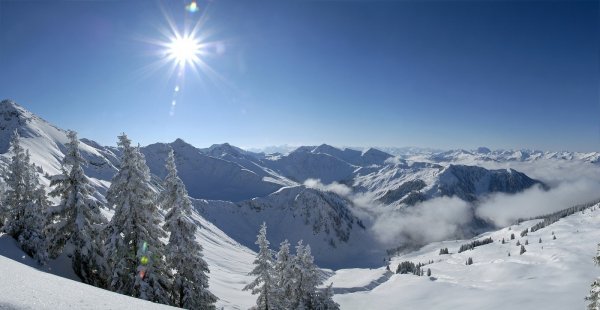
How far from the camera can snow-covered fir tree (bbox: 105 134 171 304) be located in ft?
77.2

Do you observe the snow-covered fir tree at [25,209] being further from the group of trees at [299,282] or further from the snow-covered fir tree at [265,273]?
the group of trees at [299,282]

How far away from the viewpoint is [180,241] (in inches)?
1009

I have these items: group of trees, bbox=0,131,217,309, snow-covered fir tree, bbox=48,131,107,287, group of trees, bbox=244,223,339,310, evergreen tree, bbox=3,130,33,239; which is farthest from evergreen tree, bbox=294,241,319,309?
evergreen tree, bbox=3,130,33,239

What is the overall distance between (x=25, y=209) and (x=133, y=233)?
9.43 meters

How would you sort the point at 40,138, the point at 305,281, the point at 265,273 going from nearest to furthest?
the point at 265,273, the point at 305,281, the point at 40,138

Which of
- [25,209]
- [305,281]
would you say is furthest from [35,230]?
[305,281]

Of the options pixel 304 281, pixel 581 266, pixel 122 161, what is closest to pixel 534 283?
pixel 581 266

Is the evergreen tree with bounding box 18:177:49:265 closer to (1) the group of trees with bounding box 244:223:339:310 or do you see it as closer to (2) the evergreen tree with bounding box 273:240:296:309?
(1) the group of trees with bounding box 244:223:339:310

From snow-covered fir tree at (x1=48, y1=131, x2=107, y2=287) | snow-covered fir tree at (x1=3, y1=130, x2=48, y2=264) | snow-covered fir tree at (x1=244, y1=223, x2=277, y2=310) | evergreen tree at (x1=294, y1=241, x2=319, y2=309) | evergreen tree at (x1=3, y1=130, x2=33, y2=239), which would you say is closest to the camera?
snow-covered fir tree at (x1=48, y1=131, x2=107, y2=287)

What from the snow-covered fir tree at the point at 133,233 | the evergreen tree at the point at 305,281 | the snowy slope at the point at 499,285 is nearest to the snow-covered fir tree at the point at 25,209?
the snow-covered fir tree at the point at 133,233

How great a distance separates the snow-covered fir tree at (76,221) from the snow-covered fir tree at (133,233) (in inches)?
60.7

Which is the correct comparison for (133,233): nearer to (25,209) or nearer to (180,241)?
(180,241)

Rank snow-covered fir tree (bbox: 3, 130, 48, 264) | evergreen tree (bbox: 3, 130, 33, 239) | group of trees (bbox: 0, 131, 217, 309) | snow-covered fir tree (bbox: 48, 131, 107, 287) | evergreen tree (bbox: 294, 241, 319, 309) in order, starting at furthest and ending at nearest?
evergreen tree (bbox: 294, 241, 319, 309), evergreen tree (bbox: 3, 130, 33, 239), snow-covered fir tree (bbox: 3, 130, 48, 264), snow-covered fir tree (bbox: 48, 131, 107, 287), group of trees (bbox: 0, 131, 217, 309)

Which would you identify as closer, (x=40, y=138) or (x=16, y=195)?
(x=16, y=195)
